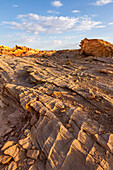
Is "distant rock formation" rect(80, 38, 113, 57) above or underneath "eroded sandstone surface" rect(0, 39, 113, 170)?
above

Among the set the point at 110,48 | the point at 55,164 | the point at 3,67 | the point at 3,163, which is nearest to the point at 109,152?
the point at 55,164

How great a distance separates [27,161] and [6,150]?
1.35m

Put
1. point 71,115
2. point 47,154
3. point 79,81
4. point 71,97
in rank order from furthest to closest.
Answer: 1. point 79,81
2. point 71,97
3. point 71,115
4. point 47,154

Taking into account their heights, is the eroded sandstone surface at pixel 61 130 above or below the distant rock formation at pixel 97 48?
below

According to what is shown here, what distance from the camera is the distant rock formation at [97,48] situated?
21812mm

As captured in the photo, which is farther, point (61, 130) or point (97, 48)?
point (97, 48)

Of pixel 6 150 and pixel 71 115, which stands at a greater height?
pixel 71 115

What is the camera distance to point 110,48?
21.8m

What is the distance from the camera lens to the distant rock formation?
21.8 metres

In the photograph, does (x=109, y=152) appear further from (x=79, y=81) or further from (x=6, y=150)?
(x=79, y=81)

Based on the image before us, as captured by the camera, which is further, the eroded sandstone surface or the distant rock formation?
the distant rock formation

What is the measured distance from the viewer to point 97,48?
2234 cm

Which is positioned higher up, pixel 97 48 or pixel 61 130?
pixel 97 48

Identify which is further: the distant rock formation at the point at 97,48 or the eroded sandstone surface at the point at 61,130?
the distant rock formation at the point at 97,48
